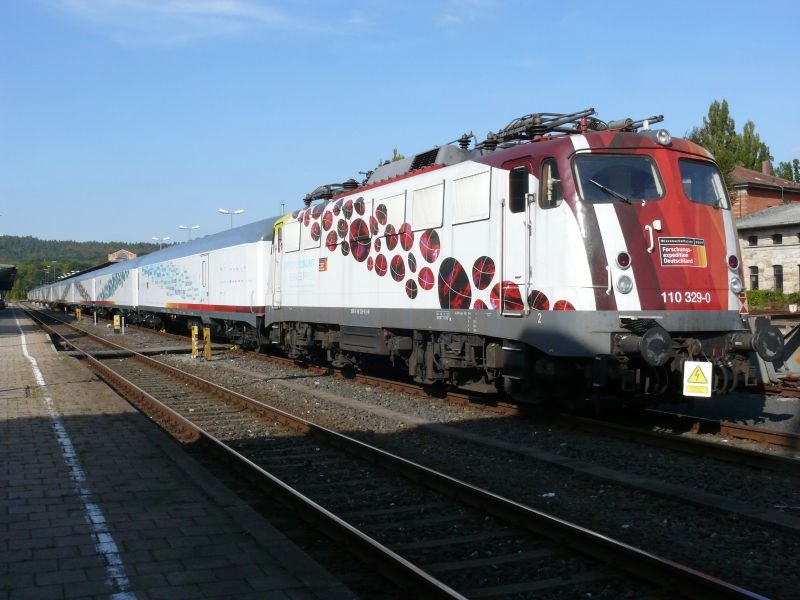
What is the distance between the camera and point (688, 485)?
7.27 meters

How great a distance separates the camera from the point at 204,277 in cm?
2581

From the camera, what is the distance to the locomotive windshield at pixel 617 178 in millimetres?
9227

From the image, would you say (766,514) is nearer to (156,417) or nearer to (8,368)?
(156,417)

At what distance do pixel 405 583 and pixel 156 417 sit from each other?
27.0ft

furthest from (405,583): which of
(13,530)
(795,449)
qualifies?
(795,449)

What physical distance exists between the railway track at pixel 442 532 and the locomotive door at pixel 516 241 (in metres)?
2.81

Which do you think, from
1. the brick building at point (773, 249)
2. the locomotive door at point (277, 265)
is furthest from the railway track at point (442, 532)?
the brick building at point (773, 249)

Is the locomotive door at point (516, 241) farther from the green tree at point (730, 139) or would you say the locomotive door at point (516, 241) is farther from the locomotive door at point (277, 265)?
the green tree at point (730, 139)

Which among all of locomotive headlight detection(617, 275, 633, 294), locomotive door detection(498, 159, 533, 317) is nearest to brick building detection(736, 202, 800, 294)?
locomotive door detection(498, 159, 533, 317)

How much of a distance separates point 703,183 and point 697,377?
2.69 m

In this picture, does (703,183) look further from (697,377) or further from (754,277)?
(754,277)

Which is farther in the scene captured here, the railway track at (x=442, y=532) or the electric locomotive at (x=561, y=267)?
the electric locomotive at (x=561, y=267)

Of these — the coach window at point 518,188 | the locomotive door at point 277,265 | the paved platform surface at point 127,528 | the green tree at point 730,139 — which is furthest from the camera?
the green tree at point 730,139

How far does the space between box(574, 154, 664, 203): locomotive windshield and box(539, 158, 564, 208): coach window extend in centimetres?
26
